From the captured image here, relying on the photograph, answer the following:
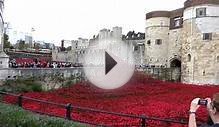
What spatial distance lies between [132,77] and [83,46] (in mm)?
33949

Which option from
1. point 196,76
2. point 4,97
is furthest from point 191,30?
point 4,97

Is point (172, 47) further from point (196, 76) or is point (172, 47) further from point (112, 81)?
point (112, 81)

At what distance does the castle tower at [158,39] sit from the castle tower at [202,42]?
24.6 feet

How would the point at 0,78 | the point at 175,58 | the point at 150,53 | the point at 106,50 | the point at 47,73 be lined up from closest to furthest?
the point at 0,78, the point at 47,73, the point at 175,58, the point at 150,53, the point at 106,50

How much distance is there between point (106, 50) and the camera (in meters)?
53.4

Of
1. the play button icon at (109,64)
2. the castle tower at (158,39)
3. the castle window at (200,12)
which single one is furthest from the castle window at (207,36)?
the castle tower at (158,39)

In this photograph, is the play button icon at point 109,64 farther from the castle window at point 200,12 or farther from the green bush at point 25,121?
the green bush at point 25,121

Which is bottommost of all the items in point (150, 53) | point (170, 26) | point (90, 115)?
point (90, 115)

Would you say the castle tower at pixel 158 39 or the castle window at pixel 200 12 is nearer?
the castle window at pixel 200 12

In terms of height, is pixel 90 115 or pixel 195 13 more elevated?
→ pixel 195 13

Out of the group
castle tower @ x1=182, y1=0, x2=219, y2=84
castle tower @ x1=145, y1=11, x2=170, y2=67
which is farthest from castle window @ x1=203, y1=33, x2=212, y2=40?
castle tower @ x1=145, y1=11, x2=170, y2=67

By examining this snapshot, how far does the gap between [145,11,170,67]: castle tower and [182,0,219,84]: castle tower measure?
7493 mm

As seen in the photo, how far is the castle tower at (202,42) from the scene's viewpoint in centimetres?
3625

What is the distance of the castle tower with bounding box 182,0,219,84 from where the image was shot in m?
36.2
